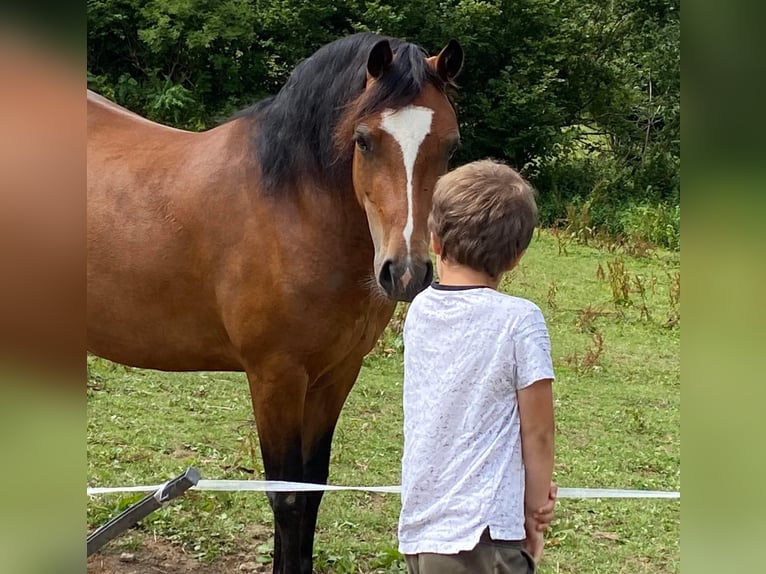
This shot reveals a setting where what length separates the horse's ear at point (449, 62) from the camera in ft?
7.18

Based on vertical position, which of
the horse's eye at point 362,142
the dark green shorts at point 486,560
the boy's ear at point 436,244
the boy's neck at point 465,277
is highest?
the horse's eye at point 362,142

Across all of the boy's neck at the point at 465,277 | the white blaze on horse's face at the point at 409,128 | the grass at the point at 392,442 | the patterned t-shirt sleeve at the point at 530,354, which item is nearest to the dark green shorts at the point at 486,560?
the patterned t-shirt sleeve at the point at 530,354

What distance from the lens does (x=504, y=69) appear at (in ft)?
25.8

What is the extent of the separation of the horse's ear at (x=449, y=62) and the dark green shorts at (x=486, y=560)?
4.35 feet

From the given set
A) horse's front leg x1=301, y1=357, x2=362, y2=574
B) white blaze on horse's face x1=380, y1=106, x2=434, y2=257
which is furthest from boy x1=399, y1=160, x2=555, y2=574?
horse's front leg x1=301, y1=357, x2=362, y2=574

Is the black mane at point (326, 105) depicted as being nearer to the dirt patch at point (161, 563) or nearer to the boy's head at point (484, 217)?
the boy's head at point (484, 217)

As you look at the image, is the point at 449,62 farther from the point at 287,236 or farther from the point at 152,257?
the point at 152,257

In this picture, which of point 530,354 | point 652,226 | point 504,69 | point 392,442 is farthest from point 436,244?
point 504,69

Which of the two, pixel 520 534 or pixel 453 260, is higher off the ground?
pixel 453 260

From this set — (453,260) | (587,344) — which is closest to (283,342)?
(453,260)

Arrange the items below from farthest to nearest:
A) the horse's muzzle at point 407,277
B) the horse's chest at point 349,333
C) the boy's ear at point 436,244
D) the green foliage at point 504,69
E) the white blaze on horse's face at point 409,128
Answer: the green foliage at point 504,69
the horse's chest at point 349,333
the white blaze on horse's face at point 409,128
the horse's muzzle at point 407,277
the boy's ear at point 436,244
